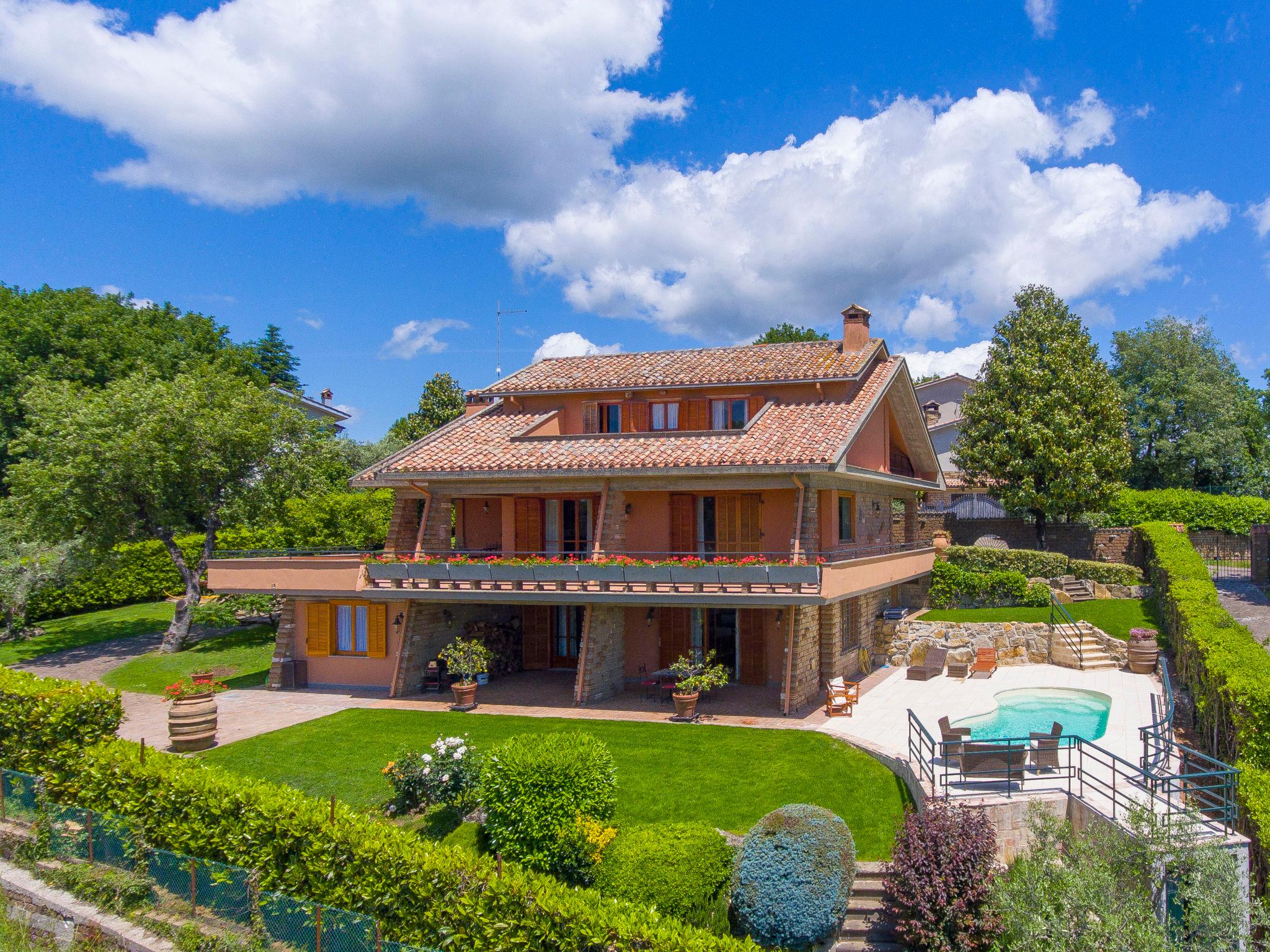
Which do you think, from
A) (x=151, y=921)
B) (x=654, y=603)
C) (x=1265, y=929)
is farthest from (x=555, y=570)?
(x=1265, y=929)

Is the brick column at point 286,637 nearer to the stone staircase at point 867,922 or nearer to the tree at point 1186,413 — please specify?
the stone staircase at point 867,922

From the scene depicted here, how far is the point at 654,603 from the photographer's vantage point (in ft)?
68.7

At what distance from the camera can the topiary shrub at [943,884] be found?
1094cm

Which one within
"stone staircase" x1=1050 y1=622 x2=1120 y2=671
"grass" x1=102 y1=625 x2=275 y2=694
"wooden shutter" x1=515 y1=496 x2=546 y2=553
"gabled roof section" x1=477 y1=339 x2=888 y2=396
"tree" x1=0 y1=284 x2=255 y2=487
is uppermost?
"tree" x1=0 y1=284 x2=255 y2=487

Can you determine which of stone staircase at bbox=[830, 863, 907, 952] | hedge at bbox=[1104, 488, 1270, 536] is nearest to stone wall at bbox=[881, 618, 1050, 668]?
stone staircase at bbox=[830, 863, 907, 952]

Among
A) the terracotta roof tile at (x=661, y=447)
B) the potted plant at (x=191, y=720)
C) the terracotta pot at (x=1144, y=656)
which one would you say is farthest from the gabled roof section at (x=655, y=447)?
the terracotta pot at (x=1144, y=656)

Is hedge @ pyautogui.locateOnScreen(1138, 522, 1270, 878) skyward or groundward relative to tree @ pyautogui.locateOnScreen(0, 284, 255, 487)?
groundward

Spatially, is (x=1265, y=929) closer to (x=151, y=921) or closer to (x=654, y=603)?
(x=654, y=603)

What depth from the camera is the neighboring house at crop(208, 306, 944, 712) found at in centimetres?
2145

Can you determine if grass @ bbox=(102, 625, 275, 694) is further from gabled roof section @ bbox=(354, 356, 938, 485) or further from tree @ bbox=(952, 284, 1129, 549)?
tree @ bbox=(952, 284, 1129, 549)

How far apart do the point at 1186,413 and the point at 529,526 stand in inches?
1692

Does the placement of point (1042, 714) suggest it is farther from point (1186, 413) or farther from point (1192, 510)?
point (1186, 413)

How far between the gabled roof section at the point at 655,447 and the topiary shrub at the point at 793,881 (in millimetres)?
10222

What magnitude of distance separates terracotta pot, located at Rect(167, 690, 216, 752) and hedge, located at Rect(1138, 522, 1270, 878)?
1976cm
